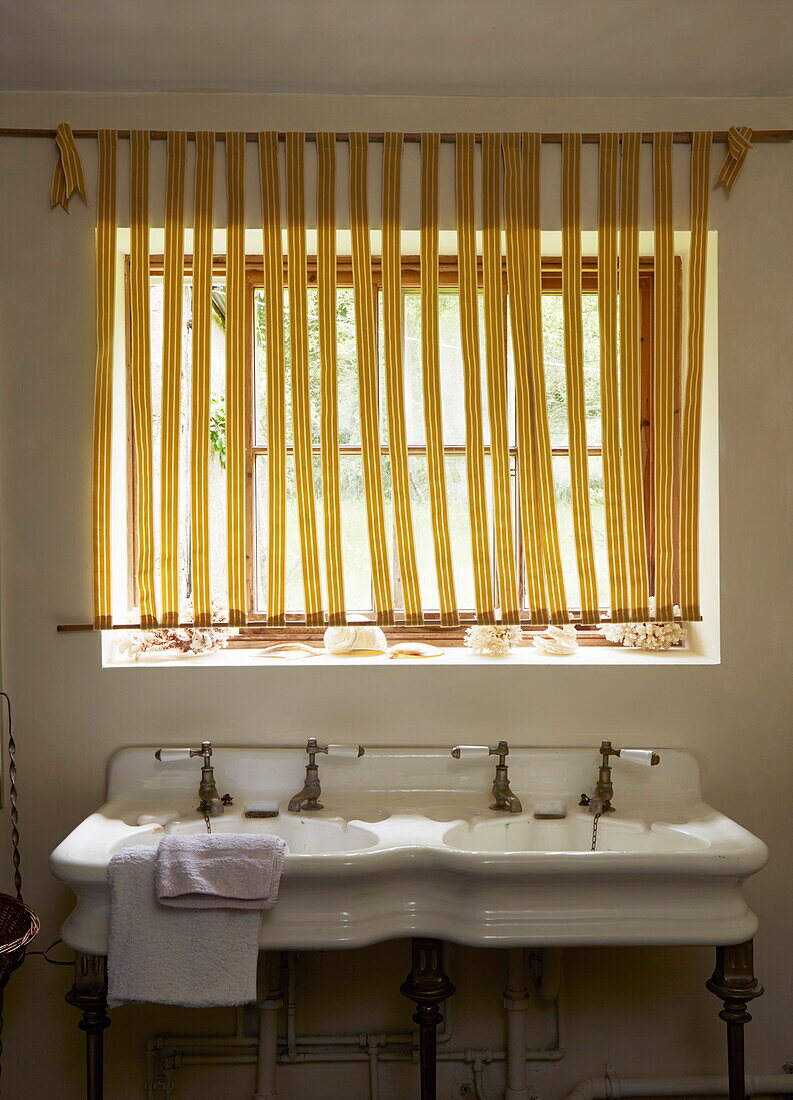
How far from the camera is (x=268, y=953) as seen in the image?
6.71 feet

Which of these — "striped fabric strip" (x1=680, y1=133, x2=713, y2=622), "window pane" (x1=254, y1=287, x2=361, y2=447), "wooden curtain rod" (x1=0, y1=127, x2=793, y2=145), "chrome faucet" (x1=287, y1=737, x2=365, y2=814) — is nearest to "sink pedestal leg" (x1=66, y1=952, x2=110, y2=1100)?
"chrome faucet" (x1=287, y1=737, x2=365, y2=814)

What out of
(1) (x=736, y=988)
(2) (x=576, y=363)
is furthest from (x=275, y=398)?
(1) (x=736, y=988)

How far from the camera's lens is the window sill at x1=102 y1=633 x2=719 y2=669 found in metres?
2.17

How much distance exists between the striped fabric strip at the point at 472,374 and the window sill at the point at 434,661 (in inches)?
5.0

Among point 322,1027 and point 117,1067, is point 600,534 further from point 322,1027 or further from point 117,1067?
point 117,1067

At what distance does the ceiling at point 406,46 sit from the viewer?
6.17 feet

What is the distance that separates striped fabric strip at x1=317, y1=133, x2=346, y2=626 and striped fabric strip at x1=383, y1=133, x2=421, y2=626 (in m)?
0.13

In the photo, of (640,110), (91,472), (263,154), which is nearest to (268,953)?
(91,472)

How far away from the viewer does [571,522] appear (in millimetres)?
2375

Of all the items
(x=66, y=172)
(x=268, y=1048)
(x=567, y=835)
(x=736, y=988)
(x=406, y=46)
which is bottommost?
(x=268, y=1048)

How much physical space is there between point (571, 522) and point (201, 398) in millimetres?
984

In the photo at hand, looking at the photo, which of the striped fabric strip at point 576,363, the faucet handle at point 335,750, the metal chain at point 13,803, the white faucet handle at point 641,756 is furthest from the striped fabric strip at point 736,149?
the metal chain at point 13,803

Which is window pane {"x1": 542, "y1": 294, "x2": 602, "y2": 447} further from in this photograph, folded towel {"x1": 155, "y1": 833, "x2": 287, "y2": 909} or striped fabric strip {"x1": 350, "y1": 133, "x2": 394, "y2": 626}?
folded towel {"x1": 155, "y1": 833, "x2": 287, "y2": 909}

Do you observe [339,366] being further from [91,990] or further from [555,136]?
[91,990]
